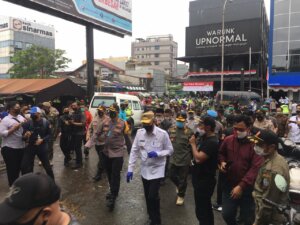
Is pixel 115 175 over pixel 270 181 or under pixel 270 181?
under

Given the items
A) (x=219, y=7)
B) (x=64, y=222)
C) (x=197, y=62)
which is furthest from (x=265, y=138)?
(x=219, y=7)

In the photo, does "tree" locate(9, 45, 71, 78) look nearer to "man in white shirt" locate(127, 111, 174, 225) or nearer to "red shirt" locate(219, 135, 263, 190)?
"man in white shirt" locate(127, 111, 174, 225)

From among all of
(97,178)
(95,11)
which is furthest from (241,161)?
(95,11)

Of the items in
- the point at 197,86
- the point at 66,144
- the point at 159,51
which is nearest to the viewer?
the point at 66,144

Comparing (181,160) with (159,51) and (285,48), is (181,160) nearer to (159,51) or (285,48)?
(285,48)

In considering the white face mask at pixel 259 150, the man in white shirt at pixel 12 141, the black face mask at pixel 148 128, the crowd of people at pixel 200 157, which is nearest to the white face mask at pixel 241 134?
the crowd of people at pixel 200 157

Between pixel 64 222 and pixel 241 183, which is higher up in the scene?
pixel 64 222

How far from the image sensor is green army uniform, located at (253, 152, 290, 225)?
10.3 ft

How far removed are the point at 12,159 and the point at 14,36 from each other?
7975 centimetres

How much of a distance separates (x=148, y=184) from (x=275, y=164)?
2.07 meters

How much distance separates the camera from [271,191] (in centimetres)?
320

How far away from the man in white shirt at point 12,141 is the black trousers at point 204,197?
138 inches

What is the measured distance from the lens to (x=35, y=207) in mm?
1585

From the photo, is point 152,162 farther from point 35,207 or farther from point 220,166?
point 35,207
